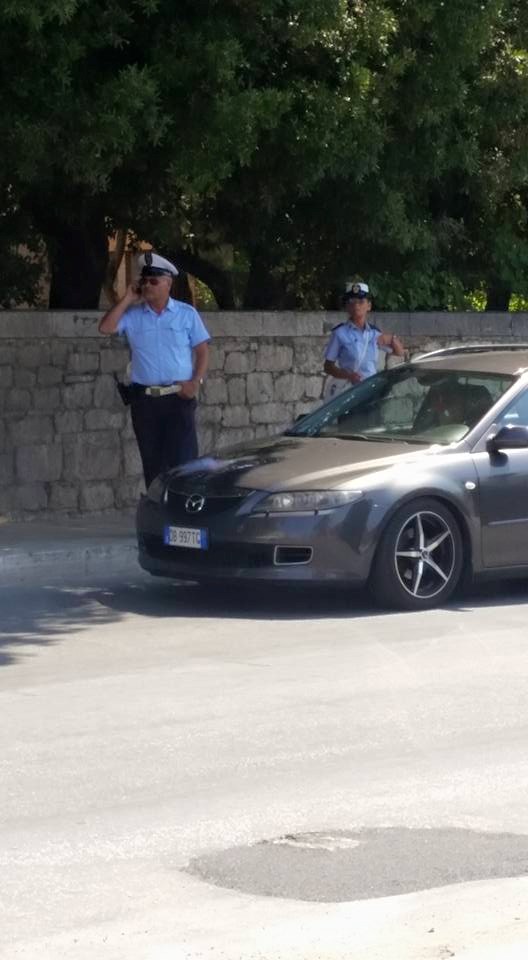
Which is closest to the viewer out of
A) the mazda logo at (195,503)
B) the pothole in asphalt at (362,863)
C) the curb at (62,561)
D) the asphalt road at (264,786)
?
the asphalt road at (264,786)

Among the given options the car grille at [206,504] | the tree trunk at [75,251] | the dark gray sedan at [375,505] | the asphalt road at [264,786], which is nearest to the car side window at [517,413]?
the dark gray sedan at [375,505]

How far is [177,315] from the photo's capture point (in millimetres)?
13312

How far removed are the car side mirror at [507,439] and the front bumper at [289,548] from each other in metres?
1.11

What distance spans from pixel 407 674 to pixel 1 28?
575 cm

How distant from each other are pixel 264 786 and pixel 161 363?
6744 millimetres

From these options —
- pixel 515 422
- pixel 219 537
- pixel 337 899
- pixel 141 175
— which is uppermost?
pixel 141 175

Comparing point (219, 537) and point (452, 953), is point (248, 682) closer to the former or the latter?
point (219, 537)

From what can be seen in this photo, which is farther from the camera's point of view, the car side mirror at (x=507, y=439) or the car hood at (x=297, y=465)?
the car side mirror at (x=507, y=439)

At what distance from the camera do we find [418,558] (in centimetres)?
1091

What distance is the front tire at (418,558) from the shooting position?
35.3 ft

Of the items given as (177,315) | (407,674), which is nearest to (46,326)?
(177,315)

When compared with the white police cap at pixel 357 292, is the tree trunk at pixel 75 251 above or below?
above

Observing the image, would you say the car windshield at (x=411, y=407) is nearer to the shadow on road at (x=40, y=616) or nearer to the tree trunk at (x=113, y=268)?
the shadow on road at (x=40, y=616)

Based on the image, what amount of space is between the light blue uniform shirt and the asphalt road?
2745mm
